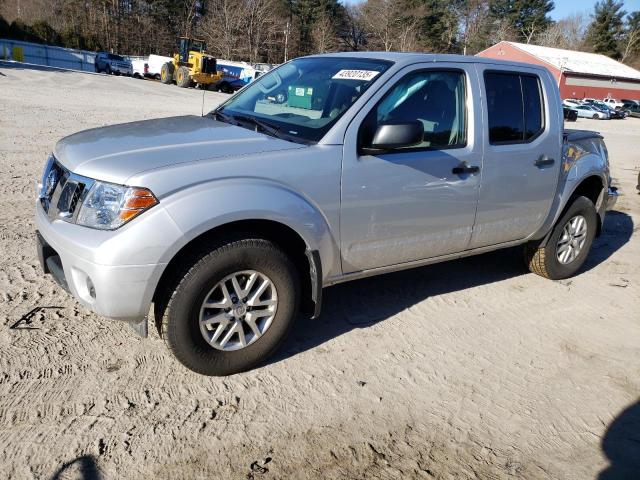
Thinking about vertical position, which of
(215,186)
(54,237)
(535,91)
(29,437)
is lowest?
(29,437)

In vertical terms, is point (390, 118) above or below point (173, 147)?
above

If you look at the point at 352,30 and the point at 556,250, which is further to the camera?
the point at 352,30

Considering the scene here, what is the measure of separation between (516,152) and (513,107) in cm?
39

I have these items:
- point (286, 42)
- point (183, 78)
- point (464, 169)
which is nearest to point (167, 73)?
point (183, 78)

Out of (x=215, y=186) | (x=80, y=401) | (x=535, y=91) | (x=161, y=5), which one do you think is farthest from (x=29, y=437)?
(x=161, y=5)

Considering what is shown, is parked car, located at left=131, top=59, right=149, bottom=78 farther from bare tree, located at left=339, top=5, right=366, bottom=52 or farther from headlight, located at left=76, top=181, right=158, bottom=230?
headlight, located at left=76, top=181, right=158, bottom=230

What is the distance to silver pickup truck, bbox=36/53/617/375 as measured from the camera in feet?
9.43

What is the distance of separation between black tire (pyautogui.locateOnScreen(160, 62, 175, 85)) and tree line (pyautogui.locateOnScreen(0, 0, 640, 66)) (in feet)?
84.5

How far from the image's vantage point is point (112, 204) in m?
2.83

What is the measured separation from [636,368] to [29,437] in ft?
12.7

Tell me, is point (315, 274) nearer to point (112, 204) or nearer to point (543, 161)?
point (112, 204)

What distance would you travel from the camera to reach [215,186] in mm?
2967

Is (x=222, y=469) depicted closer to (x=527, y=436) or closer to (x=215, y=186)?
(x=215, y=186)

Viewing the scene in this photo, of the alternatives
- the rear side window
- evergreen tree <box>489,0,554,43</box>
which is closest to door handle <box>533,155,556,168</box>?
the rear side window
